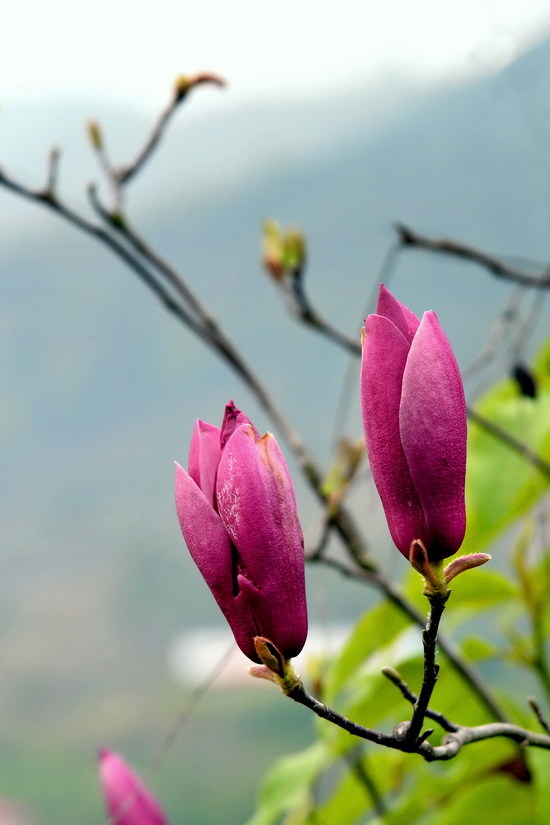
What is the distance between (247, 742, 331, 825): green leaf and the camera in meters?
0.48

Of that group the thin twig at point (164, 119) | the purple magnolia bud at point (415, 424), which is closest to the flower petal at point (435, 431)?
the purple magnolia bud at point (415, 424)

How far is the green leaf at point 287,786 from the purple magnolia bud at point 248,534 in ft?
0.92

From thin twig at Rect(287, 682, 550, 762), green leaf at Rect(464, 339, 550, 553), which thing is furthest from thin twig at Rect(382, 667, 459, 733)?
green leaf at Rect(464, 339, 550, 553)

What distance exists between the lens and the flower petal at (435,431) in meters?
0.20

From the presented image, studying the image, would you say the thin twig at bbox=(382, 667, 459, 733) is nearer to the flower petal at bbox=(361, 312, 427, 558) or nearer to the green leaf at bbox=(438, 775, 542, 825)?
the flower petal at bbox=(361, 312, 427, 558)

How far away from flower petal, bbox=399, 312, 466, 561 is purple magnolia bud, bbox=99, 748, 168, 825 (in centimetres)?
23

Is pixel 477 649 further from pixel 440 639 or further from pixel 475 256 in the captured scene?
pixel 475 256

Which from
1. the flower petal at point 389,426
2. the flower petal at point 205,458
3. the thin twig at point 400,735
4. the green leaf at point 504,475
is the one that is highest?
the flower petal at point 389,426

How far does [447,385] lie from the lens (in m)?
0.20

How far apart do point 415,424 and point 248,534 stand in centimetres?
5

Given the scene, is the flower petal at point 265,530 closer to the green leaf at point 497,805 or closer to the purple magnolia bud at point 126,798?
the purple magnolia bud at point 126,798

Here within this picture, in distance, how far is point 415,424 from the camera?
199 millimetres

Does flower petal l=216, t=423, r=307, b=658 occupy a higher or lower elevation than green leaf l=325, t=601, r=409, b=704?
higher

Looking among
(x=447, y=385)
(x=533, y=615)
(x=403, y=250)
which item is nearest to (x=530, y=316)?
(x=403, y=250)
